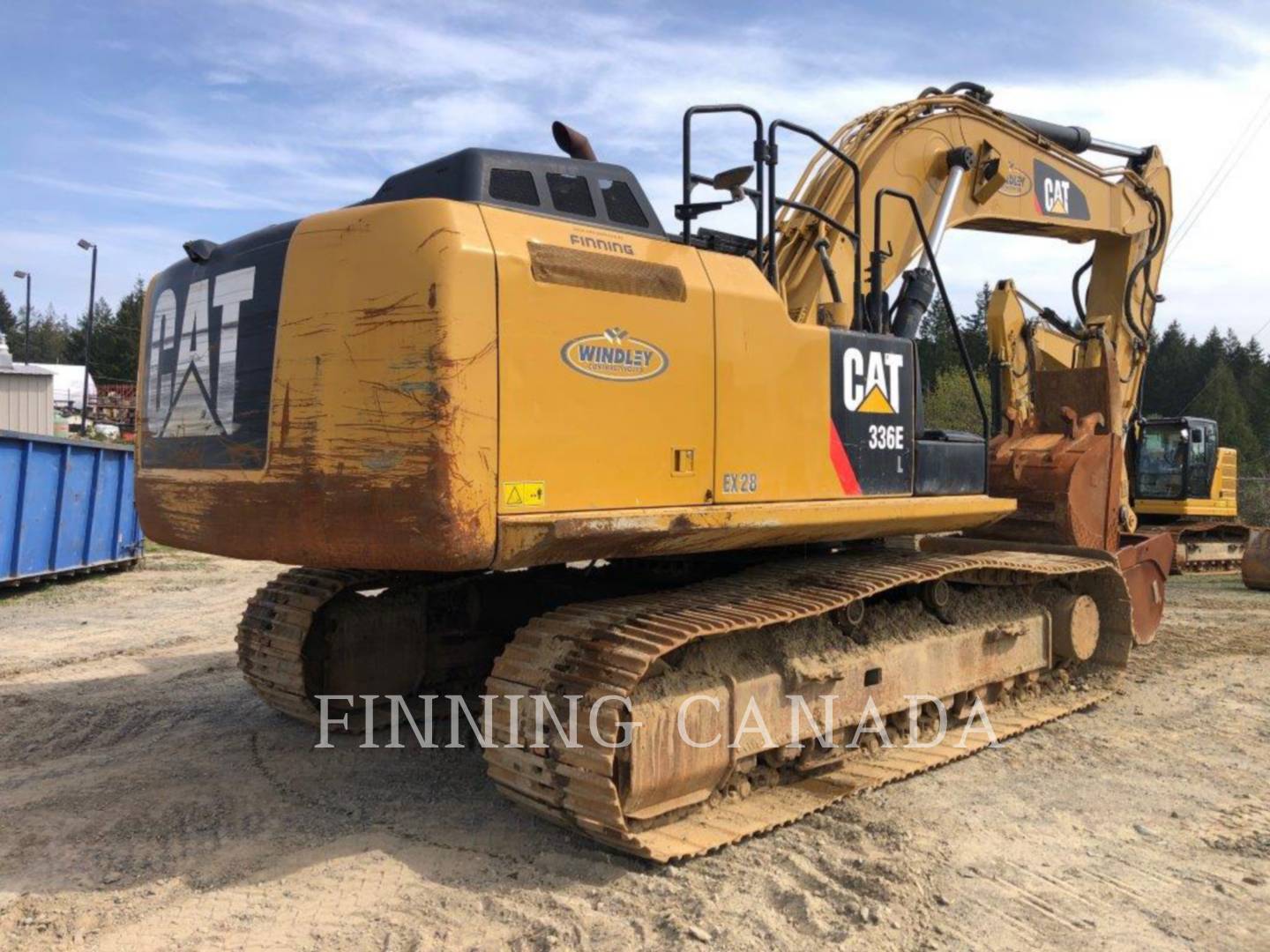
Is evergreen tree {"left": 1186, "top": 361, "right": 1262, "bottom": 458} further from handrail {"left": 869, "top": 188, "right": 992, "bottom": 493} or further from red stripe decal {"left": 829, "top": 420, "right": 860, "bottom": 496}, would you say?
red stripe decal {"left": 829, "top": 420, "right": 860, "bottom": 496}

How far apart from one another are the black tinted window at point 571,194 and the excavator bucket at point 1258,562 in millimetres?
12085

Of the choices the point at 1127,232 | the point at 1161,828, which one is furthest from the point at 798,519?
the point at 1127,232

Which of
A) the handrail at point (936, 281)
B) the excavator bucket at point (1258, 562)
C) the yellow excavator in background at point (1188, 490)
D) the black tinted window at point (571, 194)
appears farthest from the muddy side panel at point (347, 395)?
the excavator bucket at point (1258, 562)

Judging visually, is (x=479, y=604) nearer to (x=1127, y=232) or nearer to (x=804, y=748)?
(x=804, y=748)

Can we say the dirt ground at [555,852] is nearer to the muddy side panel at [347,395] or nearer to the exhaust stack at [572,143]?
the muddy side panel at [347,395]

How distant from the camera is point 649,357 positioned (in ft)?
14.0

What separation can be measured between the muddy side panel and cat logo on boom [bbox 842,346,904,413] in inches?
81.5

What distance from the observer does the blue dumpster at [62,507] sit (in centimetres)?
1172

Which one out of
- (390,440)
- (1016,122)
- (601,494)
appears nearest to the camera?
(390,440)

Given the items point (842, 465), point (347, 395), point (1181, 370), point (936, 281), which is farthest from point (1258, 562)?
point (1181, 370)

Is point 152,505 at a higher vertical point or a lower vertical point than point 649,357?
lower

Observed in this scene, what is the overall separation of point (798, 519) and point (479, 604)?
2.38 m

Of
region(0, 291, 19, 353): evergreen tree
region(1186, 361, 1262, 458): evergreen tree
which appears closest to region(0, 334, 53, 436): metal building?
region(1186, 361, 1262, 458): evergreen tree

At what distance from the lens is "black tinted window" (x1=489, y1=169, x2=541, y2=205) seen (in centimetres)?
423
